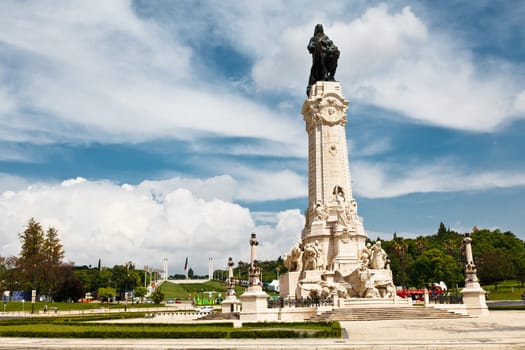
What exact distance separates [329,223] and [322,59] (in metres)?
16.6

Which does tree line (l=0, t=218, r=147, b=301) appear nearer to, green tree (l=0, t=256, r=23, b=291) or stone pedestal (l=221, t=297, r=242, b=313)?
green tree (l=0, t=256, r=23, b=291)

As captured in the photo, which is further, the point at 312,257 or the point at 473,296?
the point at 312,257

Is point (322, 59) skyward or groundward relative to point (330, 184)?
skyward

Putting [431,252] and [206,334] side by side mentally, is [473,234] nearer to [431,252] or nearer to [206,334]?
[431,252]

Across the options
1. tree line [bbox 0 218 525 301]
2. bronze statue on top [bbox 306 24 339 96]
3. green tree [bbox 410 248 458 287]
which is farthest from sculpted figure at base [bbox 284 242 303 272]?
green tree [bbox 410 248 458 287]

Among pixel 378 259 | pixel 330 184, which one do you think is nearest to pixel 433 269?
pixel 330 184

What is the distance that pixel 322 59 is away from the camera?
4753 centimetres

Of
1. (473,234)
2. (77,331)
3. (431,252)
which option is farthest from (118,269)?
(77,331)

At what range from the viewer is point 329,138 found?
43.8m

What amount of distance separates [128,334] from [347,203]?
83.9 ft

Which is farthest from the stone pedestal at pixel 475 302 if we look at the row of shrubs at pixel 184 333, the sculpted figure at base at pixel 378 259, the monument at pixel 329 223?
the row of shrubs at pixel 184 333

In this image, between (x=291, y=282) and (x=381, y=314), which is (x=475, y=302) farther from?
(x=291, y=282)

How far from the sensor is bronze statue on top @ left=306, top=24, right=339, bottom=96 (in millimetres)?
47438

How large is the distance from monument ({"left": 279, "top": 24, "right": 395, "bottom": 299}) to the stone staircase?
2310 millimetres
